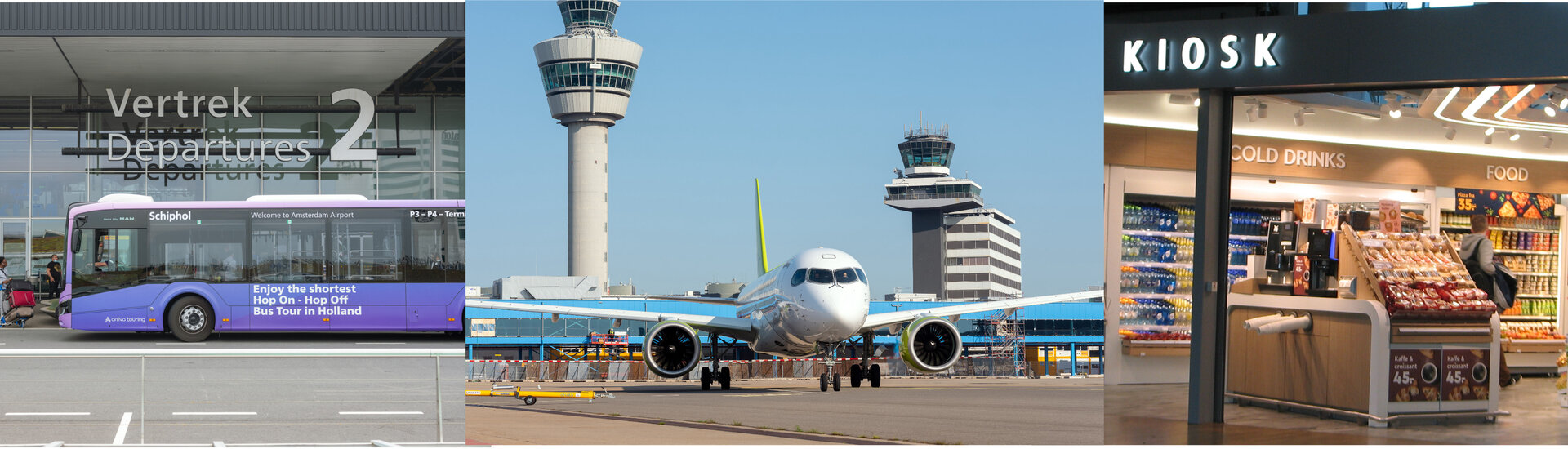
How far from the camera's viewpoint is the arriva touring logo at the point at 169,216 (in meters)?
15.9

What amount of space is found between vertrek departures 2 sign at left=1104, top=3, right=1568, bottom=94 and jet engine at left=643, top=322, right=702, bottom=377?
5465 mm

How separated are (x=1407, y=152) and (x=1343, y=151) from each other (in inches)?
29.9

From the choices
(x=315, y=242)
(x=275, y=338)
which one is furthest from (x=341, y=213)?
(x=275, y=338)

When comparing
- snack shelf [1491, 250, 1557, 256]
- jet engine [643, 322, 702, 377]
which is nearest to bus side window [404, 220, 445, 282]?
jet engine [643, 322, 702, 377]

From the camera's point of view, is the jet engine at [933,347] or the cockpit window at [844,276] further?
the jet engine at [933,347]

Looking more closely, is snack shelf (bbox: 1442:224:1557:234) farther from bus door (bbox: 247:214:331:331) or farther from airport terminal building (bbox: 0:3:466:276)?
airport terminal building (bbox: 0:3:466:276)

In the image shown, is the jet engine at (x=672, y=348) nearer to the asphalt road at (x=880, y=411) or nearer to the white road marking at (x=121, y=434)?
the asphalt road at (x=880, y=411)

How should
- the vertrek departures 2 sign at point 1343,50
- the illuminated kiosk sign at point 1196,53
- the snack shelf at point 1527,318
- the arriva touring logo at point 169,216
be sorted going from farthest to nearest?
the arriva touring logo at point 169,216, the snack shelf at point 1527,318, the illuminated kiosk sign at point 1196,53, the vertrek departures 2 sign at point 1343,50

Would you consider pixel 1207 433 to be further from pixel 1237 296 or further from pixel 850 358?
pixel 850 358

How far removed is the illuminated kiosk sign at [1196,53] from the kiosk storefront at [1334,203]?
1 centimetres

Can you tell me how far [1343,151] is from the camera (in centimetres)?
1041

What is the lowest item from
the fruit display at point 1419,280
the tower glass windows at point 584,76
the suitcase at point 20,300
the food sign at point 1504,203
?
the suitcase at point 20,300

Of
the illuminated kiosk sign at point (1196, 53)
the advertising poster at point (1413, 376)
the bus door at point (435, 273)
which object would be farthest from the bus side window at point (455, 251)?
the advertising poster at point (1413, 376)

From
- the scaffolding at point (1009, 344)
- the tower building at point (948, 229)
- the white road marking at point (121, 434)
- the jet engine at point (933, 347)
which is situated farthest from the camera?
the scaffolding at point (1009, 344)
